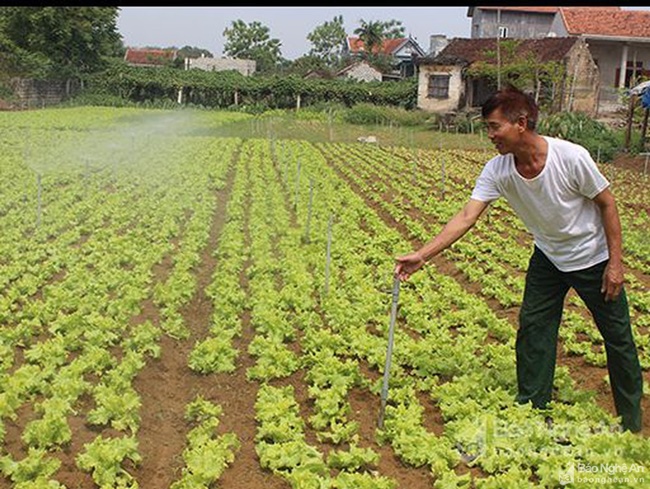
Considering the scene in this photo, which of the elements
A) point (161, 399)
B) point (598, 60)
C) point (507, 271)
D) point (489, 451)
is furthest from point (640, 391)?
point (598, 60)

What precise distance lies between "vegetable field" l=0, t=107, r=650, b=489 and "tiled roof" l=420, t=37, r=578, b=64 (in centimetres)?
2404

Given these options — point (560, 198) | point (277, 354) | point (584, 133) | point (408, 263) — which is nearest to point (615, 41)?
point (584, 133)

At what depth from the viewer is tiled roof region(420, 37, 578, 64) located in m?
34.8

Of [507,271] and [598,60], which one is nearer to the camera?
[507,271]

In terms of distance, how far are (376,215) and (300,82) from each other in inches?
1342

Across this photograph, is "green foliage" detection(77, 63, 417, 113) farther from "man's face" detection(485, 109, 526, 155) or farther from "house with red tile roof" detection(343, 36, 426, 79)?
"man's face" detection(485, 109, 526, 155)

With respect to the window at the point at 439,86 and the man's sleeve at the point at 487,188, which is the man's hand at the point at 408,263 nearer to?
the man's sleeve at the point at 487,188

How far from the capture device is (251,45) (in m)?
84.6

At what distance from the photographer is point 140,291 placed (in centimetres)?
736

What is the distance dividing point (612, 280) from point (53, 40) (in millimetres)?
48721

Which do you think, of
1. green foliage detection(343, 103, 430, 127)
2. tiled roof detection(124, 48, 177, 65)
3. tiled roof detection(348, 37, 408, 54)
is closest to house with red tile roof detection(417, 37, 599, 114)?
green foliage detection(343, 103, 430, 127)

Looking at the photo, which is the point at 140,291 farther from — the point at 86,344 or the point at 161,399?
the point at 161,399

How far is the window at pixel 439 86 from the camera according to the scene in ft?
A: 130

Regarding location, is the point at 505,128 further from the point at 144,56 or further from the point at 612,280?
the point at 144,56
